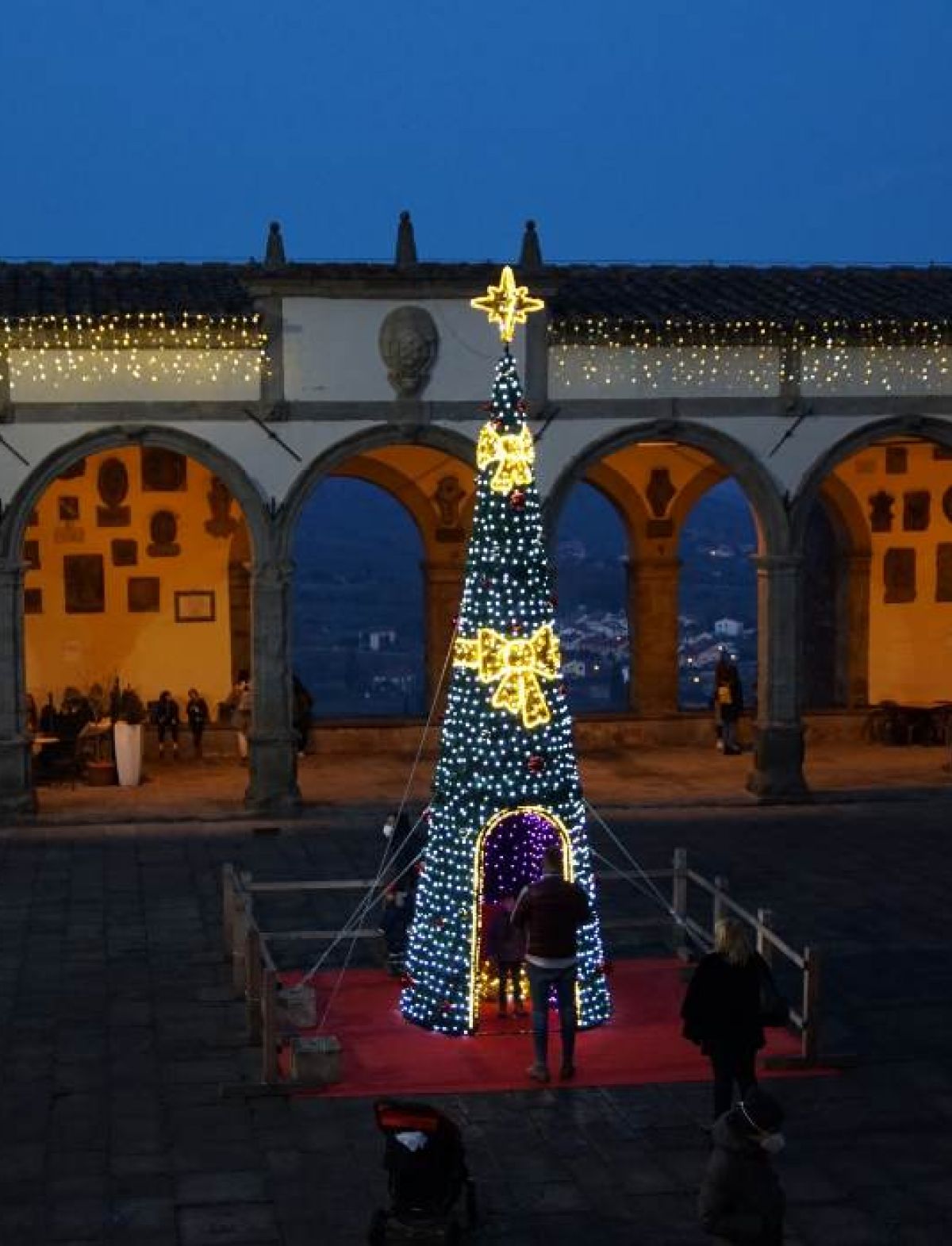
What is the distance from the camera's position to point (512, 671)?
12.2 meters

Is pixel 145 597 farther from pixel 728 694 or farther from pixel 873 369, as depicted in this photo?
pixel 873 369

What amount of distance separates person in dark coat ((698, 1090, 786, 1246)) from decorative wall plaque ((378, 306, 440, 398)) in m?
14.2

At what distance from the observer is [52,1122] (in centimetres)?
1029

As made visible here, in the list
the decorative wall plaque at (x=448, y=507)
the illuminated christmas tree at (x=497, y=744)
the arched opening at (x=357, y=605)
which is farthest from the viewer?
the arched opening at (x=357, y=605)

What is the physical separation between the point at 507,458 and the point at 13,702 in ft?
31.2

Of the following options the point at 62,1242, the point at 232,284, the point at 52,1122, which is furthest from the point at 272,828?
the point at 62,1242

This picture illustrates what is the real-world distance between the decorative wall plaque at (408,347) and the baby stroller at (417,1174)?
42.5 ft

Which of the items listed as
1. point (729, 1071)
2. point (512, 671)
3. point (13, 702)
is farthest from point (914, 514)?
point (729, 1071)

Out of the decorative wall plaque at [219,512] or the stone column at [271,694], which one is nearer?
the stone column at [271,694]

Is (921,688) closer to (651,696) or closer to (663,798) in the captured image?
(651,696)

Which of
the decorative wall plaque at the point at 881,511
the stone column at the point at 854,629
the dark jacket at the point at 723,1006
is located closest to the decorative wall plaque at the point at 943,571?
the decorative wall plaque at the point at 881,511

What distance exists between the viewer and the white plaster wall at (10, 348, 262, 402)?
789 inches

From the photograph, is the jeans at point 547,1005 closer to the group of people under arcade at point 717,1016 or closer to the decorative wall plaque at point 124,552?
the group of people under arcade at point 717,1016

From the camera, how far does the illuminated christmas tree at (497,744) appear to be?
→ 475 inches
